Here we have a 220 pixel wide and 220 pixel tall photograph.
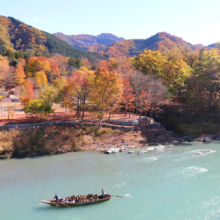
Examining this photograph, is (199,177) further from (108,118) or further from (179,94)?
(179,94)

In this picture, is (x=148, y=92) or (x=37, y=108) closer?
(x=37, y=108)

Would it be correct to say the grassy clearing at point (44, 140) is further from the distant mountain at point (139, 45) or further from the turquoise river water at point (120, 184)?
the distant mountain at point (139, 45)

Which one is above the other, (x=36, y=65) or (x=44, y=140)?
(x=36, y=65)

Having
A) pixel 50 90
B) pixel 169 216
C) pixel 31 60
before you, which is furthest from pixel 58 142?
pixel 31 60

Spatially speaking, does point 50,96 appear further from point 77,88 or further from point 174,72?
point 174,72

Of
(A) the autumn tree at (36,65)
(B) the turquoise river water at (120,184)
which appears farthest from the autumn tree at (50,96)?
(A) the autumn tree at (36,65)

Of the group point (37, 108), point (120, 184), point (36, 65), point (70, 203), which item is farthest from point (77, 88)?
point (36, 65)

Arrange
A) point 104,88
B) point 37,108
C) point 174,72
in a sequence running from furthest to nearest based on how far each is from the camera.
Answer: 1. point 174,72
2. point 37,108
3. point 104,88

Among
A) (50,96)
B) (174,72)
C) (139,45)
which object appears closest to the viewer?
(50,96)

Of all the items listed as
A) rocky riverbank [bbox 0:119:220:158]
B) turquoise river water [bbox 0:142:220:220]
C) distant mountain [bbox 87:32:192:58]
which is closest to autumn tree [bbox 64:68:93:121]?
rocky riverbank [bbox 0:119:220:158]
